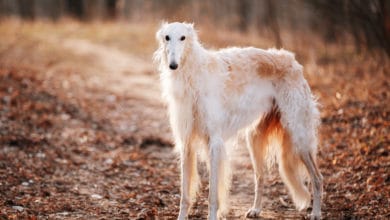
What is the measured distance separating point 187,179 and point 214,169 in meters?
0.34

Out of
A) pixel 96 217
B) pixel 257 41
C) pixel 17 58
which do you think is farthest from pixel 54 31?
pixel 96 217

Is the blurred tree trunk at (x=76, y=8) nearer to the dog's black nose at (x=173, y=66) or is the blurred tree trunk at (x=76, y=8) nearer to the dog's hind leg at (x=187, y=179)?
the dog's hind leg at (x=187, y=179)

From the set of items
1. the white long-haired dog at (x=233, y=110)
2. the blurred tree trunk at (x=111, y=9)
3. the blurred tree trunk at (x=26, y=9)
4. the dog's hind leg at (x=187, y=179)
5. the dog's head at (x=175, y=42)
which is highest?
the blurred tree trunk at (x=26, y=9)

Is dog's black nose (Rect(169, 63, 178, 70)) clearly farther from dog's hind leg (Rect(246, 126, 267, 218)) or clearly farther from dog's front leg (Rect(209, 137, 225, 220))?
dog's hind leg (Rect(246, 126, 267, 218))

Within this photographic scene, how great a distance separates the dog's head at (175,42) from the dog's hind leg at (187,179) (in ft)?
2.92

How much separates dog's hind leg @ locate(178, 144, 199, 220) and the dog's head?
0.89m

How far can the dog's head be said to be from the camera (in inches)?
176

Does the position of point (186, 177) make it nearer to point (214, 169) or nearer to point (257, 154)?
point (214, 169)

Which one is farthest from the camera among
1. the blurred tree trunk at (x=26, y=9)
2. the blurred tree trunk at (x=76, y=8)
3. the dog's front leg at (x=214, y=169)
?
the blurred tree trunk at (x=26, y=9)

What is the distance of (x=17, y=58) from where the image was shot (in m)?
13.6

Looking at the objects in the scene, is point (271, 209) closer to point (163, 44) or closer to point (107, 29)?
point (163, 44)

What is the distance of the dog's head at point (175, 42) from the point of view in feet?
14.7

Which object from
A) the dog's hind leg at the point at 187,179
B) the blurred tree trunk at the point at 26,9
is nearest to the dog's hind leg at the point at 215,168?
the dog's hind leg at the point at 187,179

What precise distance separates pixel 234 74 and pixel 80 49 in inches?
454
